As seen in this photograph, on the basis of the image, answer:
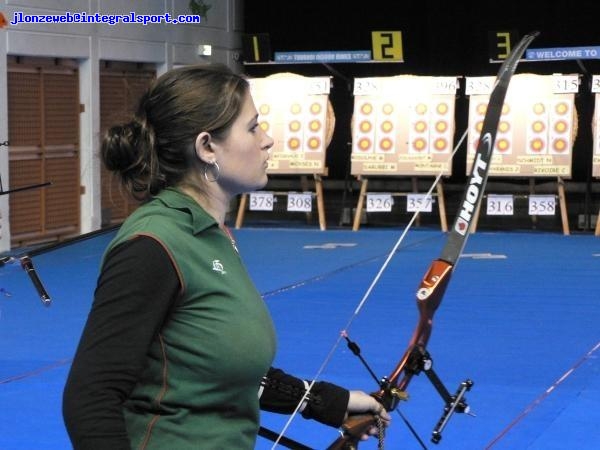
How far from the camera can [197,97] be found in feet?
4.83

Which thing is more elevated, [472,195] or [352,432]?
[472,195]

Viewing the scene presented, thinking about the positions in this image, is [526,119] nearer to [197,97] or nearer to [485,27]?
[485,27]

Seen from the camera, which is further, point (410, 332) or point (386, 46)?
point (386, 46)

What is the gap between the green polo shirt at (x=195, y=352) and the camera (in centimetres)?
140

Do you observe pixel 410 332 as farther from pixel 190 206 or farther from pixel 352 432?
pixel 190 206

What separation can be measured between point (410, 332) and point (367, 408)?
4.05 metres

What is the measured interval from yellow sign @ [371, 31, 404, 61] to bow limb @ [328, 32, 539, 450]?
8.45 m

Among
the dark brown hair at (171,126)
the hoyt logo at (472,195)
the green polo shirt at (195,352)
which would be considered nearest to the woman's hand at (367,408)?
the green polo shirt at (195,352)

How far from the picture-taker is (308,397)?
5.93 ft

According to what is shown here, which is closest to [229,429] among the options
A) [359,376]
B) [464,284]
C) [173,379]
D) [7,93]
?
[173,379]

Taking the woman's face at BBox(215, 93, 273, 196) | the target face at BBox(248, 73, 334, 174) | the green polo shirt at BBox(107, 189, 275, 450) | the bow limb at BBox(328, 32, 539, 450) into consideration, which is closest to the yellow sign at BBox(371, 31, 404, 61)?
the target face at BBox(248, 73, 334, 174)

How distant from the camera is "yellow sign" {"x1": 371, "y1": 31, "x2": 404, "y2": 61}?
36.2ft

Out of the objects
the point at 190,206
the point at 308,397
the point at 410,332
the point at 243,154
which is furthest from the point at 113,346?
the point at 410,332

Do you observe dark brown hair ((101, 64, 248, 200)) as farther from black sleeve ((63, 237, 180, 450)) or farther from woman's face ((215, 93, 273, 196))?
black sleeve ((63, 237, 180, 450))
